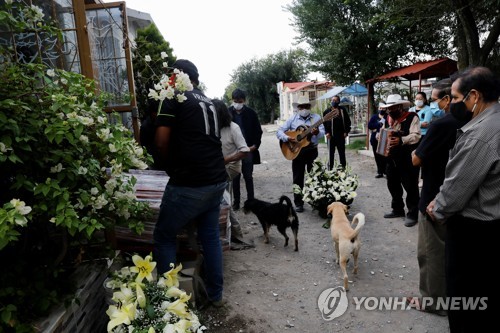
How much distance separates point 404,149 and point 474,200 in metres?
3.34

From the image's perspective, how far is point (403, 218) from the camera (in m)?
5.66

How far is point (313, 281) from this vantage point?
3.85m

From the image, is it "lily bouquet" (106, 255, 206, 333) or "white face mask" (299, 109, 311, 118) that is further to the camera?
"white face mask" (299, 109, 311, 118)

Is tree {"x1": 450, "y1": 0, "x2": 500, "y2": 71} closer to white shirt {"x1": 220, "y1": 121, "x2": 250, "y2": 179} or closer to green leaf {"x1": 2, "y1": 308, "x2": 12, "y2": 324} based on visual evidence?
white shirt {"x1": 220, "y1": 121, "x2": 250, "y2": 179}

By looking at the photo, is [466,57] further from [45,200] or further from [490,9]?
[45,200]

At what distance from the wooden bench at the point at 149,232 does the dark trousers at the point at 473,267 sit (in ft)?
6.72

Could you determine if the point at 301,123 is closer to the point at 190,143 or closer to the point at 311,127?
the point at 311,127

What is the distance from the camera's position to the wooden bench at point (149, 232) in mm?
3186

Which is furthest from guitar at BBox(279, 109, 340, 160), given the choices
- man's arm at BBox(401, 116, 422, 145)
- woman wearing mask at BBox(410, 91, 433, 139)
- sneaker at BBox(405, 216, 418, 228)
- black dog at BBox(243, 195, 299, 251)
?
woman wearing mask at BBox(410, 91, 433, 139)

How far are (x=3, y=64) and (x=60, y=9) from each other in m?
1.94

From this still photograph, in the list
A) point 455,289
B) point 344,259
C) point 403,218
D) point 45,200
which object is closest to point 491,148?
point 455,289

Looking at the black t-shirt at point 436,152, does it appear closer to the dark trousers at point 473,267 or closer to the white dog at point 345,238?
the white dog at point 345,238

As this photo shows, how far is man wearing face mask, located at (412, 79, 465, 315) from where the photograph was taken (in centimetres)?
301

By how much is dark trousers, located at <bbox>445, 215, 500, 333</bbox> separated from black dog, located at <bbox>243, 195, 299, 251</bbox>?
236 centimetres
